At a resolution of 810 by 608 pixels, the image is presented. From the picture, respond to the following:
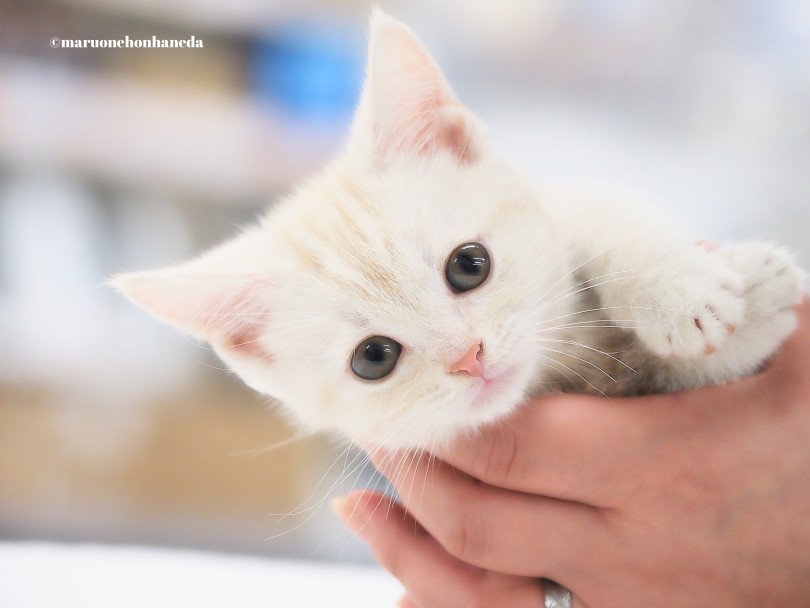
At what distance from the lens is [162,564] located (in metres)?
1.42

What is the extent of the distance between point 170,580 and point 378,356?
905mm

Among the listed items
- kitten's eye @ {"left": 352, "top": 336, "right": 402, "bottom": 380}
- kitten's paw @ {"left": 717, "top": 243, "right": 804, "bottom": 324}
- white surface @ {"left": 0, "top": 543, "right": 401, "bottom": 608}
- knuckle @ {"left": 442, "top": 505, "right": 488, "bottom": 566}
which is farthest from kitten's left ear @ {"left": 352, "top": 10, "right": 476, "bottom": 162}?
white surface @ {"left": 0, "top": 543, "right": 401, "bottom": 608}

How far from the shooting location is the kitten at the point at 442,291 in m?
0.81

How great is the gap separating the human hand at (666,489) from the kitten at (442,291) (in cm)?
6

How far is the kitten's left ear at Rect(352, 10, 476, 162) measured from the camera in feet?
2.84

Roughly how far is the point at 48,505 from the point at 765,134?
2297 millimetres

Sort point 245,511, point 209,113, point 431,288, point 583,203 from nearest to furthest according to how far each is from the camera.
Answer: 1. point 431,288
2. point 583,203
3. point 209,113
4. point 245,511

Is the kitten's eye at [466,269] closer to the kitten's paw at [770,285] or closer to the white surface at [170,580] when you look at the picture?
the kitten's paw at [770,285]

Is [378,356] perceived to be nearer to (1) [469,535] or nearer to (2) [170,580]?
(1) [469,535]

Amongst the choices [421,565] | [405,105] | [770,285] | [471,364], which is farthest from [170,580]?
[770,285]

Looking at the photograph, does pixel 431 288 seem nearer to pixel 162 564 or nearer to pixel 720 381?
pixel 720 381

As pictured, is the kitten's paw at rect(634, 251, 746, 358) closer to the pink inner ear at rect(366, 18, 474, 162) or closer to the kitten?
the kitten

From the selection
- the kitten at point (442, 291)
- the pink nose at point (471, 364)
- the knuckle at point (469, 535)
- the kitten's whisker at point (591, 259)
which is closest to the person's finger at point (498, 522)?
the knuckle at point (469, 535)

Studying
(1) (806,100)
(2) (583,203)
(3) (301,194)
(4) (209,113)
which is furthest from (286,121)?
(1) (806,100)
